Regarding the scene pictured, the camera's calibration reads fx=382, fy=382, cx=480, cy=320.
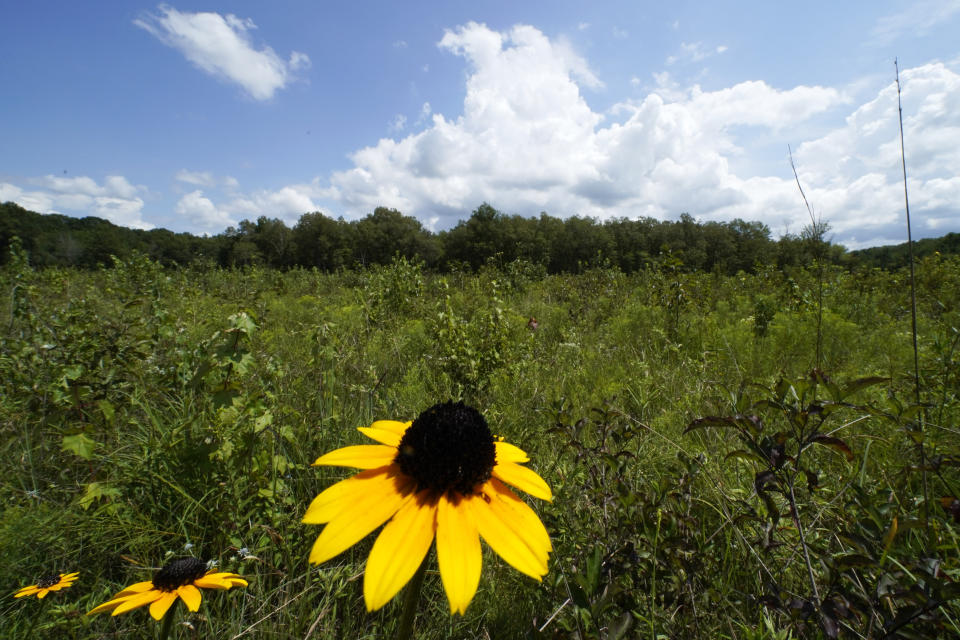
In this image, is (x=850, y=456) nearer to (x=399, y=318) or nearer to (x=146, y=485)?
(x=146, y=485)

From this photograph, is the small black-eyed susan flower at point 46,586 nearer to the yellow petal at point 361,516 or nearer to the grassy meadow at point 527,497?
the grassy meadow at point 527,497

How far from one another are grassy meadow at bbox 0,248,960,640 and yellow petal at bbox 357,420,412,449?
56 centimetres

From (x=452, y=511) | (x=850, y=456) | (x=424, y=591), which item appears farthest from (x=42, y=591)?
(x=850, y=456)

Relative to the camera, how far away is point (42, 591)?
1143 mm

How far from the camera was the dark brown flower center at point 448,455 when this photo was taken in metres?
0.68

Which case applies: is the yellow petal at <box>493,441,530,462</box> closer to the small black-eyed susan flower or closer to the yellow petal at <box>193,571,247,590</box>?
the yellow petal at <box>193,571,247,590</box>

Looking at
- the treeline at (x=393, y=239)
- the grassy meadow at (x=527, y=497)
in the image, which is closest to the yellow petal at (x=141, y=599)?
the grassy meadow at (x=527, y=497)

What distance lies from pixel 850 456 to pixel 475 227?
141ft

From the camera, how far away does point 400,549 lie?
0.60 meters

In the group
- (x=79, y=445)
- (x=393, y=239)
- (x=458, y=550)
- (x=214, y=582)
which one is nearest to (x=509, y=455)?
(x=458, y=550)

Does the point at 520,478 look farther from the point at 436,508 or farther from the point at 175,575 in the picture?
the point at 175,575

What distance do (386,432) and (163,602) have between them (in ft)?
2.13

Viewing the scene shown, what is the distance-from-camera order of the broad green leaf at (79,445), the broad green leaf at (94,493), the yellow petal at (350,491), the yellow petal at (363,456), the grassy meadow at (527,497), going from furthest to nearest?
the broad green leaf at (79,445), the broad green leaf at (94,493), the grassy meadow at (527,497), the yellow petal at (363,456), the yellow petal at (350,491)

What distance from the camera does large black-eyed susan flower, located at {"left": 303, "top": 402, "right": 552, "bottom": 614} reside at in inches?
22.6
